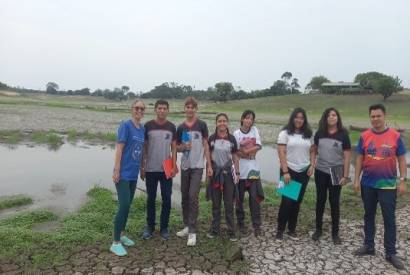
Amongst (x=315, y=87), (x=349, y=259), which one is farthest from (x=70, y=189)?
(x=315, y=87)

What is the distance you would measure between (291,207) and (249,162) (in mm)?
1039

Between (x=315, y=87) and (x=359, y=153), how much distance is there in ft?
375

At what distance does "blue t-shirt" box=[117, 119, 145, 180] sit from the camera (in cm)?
540

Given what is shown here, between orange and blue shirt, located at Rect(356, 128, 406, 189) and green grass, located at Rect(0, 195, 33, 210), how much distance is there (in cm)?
712

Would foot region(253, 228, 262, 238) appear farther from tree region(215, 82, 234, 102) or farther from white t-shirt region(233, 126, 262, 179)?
tree region(215, 82, 234, 102)

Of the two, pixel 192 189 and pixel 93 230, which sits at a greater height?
pixel 192 189

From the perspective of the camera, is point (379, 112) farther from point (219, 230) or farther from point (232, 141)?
point (219, 230)

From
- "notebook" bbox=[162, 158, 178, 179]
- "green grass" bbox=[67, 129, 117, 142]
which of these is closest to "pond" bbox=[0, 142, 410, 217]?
"green grass" bbox=[67, 129, 117, 142]

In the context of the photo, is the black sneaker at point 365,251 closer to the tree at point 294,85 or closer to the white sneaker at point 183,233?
the white sneaker at point 183,233

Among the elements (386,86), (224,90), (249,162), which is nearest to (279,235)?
(249,162)

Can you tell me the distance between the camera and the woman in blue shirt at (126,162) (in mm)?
5387

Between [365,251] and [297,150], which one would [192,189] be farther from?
[365,251]

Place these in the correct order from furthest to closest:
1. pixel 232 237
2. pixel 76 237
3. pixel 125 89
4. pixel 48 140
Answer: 1. pixel 125 89
2. pixel 48 140
3. pixel 232 237
4. pixel 76 237

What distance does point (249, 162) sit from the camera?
6293 millimetres
